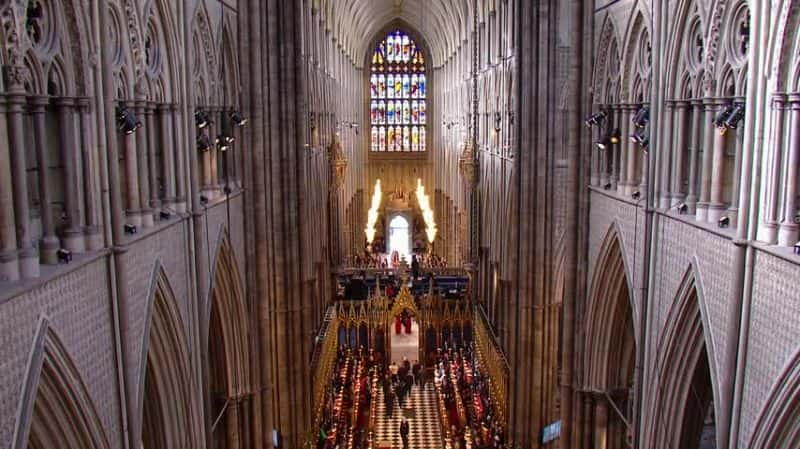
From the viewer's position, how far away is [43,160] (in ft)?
25.4

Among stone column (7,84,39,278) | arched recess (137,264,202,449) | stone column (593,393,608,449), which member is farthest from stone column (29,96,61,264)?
stone column (593,393,608,449)

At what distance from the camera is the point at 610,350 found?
15.4 meters

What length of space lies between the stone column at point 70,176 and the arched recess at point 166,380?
2.08 m

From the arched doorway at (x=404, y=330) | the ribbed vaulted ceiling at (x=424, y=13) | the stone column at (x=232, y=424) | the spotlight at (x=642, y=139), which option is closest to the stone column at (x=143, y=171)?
the stone column at (x=232, y=424)

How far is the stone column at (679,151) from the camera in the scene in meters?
A: 11.2

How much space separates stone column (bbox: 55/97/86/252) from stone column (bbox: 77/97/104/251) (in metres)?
0.11

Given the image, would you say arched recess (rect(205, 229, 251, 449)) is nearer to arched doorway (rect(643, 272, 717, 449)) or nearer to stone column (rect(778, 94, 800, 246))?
arched doorway (rect(643, 272, 717, 449))

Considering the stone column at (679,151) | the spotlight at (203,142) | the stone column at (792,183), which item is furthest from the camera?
the spotlight at (203,142)

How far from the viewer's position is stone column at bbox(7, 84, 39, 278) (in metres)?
7.02

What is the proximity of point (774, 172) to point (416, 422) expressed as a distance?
2053 centimetres

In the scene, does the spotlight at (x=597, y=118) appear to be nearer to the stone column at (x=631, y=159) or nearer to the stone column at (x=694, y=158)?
the stone column at (x=631, y=159)

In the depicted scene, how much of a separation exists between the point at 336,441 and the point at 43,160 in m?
18.3

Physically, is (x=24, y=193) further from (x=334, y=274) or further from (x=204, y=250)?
(x=334, y=274)

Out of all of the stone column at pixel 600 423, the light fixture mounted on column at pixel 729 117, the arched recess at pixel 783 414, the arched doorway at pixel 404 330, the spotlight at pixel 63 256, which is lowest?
the arched doorway at pixel 404 330
